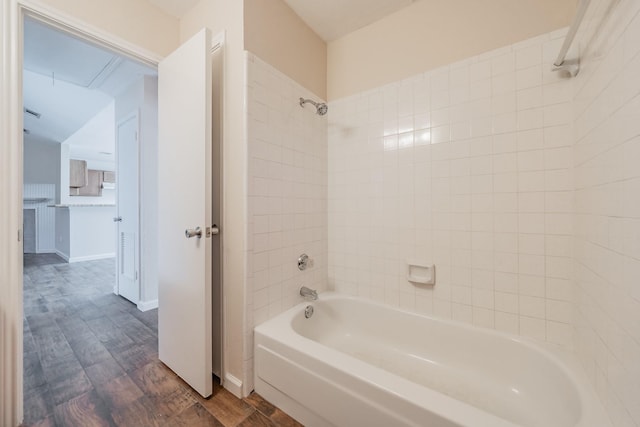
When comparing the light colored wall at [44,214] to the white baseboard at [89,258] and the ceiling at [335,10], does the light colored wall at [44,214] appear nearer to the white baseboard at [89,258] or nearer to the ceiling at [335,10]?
the white baseboard at [89,258]

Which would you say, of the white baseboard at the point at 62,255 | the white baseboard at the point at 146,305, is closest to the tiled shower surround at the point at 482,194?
the white baseboard at the point at 146,305

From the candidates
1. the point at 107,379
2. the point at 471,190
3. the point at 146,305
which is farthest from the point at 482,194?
the point at 146,305

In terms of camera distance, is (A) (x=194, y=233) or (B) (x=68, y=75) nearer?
(A) (x=194, y=233)

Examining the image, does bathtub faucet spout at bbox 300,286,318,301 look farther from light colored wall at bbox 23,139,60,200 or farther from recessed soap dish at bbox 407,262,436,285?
light colored wall at bbox 23,139,60,200

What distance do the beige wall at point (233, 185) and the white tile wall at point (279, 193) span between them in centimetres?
5

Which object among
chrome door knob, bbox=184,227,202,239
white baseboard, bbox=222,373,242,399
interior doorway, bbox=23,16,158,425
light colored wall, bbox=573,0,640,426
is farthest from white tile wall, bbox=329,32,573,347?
interior doorway, bbox=23,16,158,425

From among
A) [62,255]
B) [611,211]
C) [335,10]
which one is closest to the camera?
[611,211]

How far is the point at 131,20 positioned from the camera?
148 centimetres

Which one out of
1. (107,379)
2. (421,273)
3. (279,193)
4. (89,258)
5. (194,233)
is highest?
(279,193)

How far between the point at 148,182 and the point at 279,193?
1.81m

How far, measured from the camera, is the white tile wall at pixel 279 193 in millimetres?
1396

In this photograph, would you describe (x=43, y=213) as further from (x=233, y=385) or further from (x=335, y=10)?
(x=335, y=10)

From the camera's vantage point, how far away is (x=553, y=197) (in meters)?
Answer: 1.24

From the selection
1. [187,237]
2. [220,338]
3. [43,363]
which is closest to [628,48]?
[187,237]
